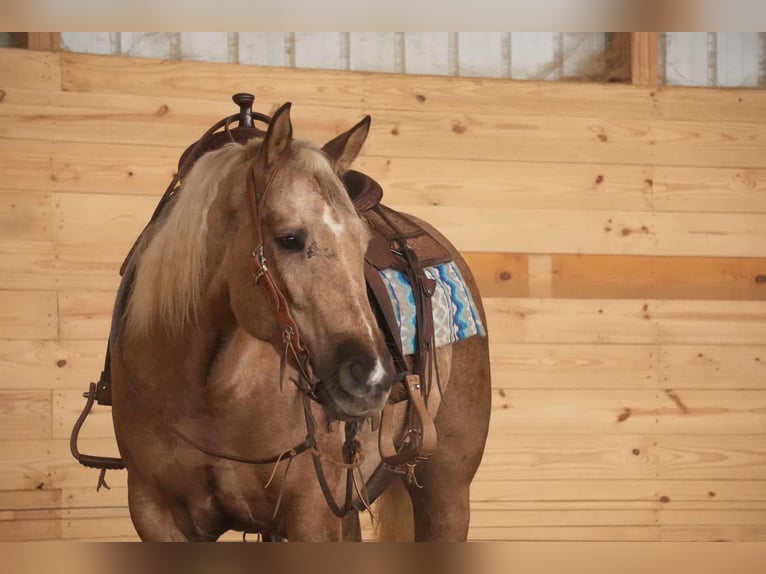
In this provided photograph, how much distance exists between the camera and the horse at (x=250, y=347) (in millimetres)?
1471

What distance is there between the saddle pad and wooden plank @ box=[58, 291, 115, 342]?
1.21 m

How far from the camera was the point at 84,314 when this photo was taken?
9.73 ft

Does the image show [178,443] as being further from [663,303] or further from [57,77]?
[663,303]

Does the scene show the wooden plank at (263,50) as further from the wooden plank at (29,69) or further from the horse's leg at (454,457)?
the horse's leg at (454,457)

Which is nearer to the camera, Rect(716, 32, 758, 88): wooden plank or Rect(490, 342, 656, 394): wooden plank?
Rect(490, 342, 656, 394): wooden plank

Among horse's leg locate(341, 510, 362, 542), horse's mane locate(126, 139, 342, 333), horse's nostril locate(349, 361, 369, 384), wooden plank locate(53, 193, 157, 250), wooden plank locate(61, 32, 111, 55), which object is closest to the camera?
horse's nostril locate(349, 361, 369, 384)

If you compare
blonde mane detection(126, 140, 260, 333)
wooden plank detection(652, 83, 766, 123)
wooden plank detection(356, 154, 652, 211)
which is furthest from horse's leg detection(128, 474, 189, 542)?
wooden plank detection(652, 83, 766, 123)

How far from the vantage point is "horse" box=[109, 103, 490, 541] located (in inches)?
57.9

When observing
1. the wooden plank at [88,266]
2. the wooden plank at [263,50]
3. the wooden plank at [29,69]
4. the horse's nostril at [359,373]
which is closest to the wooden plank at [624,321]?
the wooden plank at [263,50]

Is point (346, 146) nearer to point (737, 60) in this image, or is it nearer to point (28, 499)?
point (28, 499)

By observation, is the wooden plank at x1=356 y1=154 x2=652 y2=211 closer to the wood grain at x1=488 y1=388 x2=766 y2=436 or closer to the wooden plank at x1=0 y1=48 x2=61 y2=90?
the wood grain at x1=488 y1=388 x2=766 y2=436

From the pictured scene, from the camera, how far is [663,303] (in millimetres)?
3475
